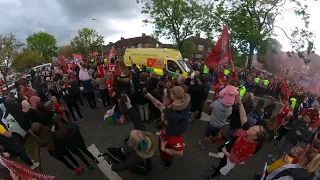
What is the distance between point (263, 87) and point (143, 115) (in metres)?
10.2

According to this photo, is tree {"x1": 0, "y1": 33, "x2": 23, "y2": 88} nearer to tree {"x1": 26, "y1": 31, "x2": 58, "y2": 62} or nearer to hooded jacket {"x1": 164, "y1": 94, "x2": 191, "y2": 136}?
hooded jacket {"x1": 164, "y1": 94, "x2": 191, "y2": 136}

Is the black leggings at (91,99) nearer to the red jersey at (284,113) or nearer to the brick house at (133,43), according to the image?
the red jersey at (284,113)

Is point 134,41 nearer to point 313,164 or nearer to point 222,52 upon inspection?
point 222,52

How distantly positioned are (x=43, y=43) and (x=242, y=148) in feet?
250

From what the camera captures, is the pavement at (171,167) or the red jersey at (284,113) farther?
the red jersey at (284,113)

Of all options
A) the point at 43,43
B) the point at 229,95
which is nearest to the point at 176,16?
the point at 229,95

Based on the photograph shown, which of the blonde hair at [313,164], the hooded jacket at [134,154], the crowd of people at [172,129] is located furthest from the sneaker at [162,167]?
the blonde hair at [313,164]

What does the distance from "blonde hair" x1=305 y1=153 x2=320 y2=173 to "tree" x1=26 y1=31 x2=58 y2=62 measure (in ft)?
241

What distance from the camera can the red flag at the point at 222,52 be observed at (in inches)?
205

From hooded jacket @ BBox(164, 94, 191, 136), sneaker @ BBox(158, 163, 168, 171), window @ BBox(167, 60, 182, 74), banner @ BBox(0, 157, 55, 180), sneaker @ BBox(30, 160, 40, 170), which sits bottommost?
sneaker @ BBox(30, 160, 40, 170)

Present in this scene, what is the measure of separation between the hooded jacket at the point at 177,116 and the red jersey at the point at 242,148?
3.30 feet

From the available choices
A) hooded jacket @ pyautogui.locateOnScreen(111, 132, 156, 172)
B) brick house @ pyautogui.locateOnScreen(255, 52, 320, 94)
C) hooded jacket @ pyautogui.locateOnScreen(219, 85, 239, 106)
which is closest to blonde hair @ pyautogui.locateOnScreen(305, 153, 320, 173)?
hooded jacket @ pyautogui.locateOnScreen(219, 85, 239, 106)

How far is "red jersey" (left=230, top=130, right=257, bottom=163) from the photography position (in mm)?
2973

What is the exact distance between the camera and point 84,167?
4582mm
